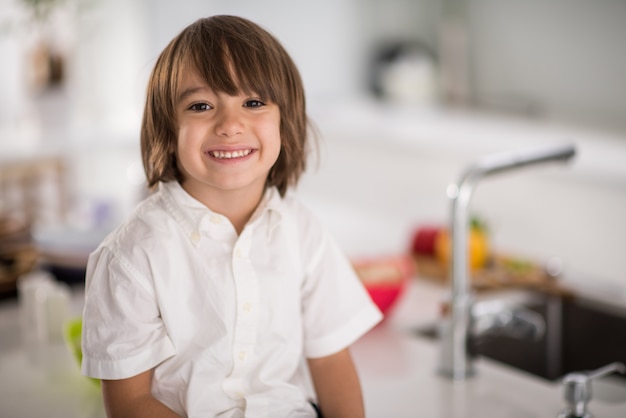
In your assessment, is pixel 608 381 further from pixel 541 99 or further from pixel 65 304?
pixel 541 99

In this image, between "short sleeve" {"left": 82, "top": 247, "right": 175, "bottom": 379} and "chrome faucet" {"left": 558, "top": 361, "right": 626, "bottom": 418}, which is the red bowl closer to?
"chrome faucet" {"left": 558, "top": 361, "right": 626, "bottom": 418}

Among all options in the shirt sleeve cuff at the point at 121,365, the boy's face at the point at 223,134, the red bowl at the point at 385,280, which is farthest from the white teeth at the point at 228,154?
the red bowl at the point at 385,280

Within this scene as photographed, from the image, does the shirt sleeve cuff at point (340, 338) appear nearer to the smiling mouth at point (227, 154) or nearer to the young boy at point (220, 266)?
the young boy at point (220, 266)

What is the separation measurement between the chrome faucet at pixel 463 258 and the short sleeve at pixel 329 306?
25 cm

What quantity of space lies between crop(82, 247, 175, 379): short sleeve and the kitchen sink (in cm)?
87

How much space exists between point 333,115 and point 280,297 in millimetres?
2744

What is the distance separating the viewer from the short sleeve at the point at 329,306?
3.92 ft

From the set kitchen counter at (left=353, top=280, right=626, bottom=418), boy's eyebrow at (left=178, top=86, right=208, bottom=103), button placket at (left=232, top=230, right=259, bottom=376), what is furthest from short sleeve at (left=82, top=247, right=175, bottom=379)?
kitchen counter at (left=353, top=280, right=626, bottom=418)

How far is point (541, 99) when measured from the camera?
374cm

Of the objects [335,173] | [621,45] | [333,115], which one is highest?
[621,45]

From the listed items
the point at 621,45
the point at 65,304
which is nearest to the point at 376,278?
the point at 65,304

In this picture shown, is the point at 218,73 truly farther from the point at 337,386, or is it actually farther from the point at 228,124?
the point at 337,386

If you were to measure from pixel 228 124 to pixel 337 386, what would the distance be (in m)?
0.38

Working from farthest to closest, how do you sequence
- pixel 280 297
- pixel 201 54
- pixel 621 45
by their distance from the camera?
pixel 621 45, pixel 280 297, pixel 201 54
